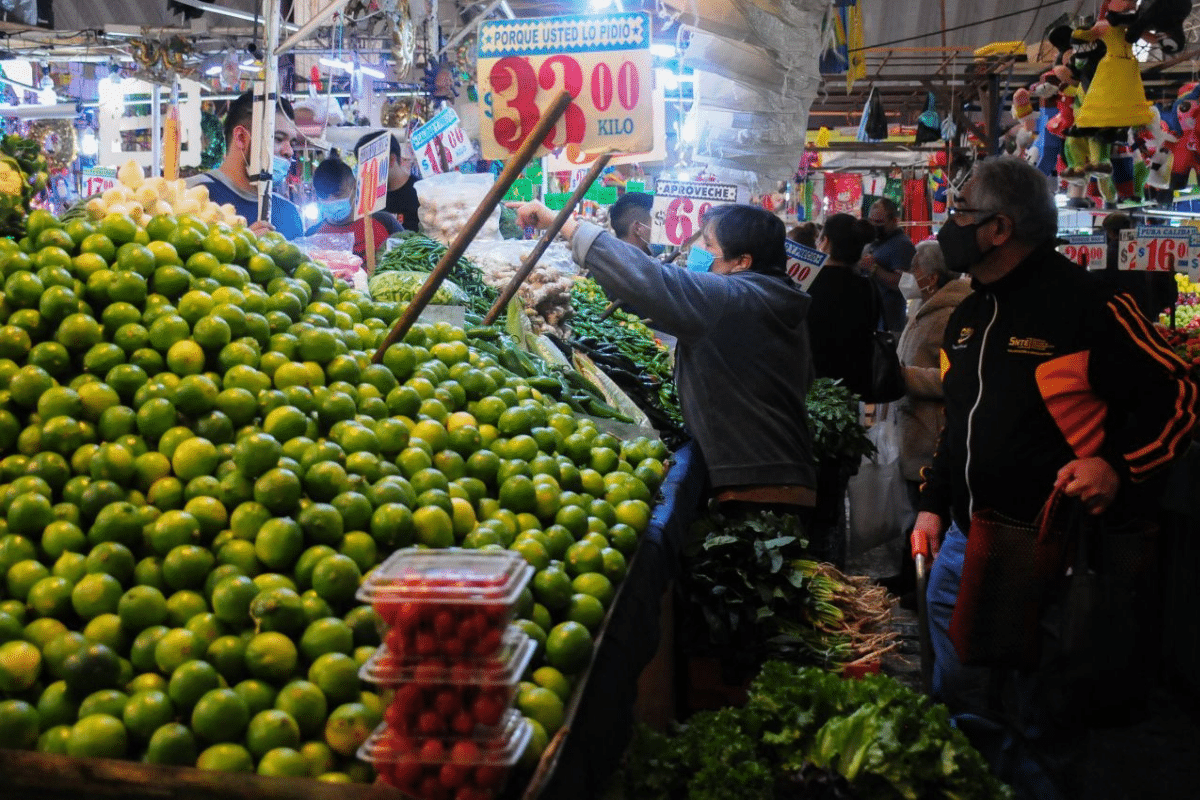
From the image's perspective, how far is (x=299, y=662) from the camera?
72.1 inches

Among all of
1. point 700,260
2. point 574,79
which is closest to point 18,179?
point 574,79

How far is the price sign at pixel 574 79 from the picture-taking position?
4.00 m

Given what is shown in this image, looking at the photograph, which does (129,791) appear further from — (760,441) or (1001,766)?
(760,441)

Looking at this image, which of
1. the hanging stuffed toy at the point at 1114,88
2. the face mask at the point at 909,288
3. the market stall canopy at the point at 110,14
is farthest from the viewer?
the market stall canopy at the point at 110,14

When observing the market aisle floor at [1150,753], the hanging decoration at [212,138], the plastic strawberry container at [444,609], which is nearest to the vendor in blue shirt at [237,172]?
the market aisle floor at [1150,753]

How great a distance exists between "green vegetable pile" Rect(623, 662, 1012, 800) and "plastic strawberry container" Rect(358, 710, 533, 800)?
1.20 metres

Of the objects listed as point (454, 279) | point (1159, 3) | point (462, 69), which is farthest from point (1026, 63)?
point (454, 279)

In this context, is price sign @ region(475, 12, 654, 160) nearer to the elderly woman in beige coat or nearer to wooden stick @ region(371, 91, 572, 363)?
wooden stick @ region(371, 91, 572, 363)

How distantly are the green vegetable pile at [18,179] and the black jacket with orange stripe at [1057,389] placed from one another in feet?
9.36

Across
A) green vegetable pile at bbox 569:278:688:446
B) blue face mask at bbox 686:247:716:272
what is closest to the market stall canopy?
green vegetable pile at bbox 569:278:688:446

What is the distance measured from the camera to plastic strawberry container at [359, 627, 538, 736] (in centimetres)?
148

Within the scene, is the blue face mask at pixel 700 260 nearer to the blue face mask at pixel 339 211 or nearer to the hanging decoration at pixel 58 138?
the blue face mask at pixel 339 211

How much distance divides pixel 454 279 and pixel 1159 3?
423 centimetres

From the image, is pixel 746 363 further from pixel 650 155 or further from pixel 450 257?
pixel 650 155
